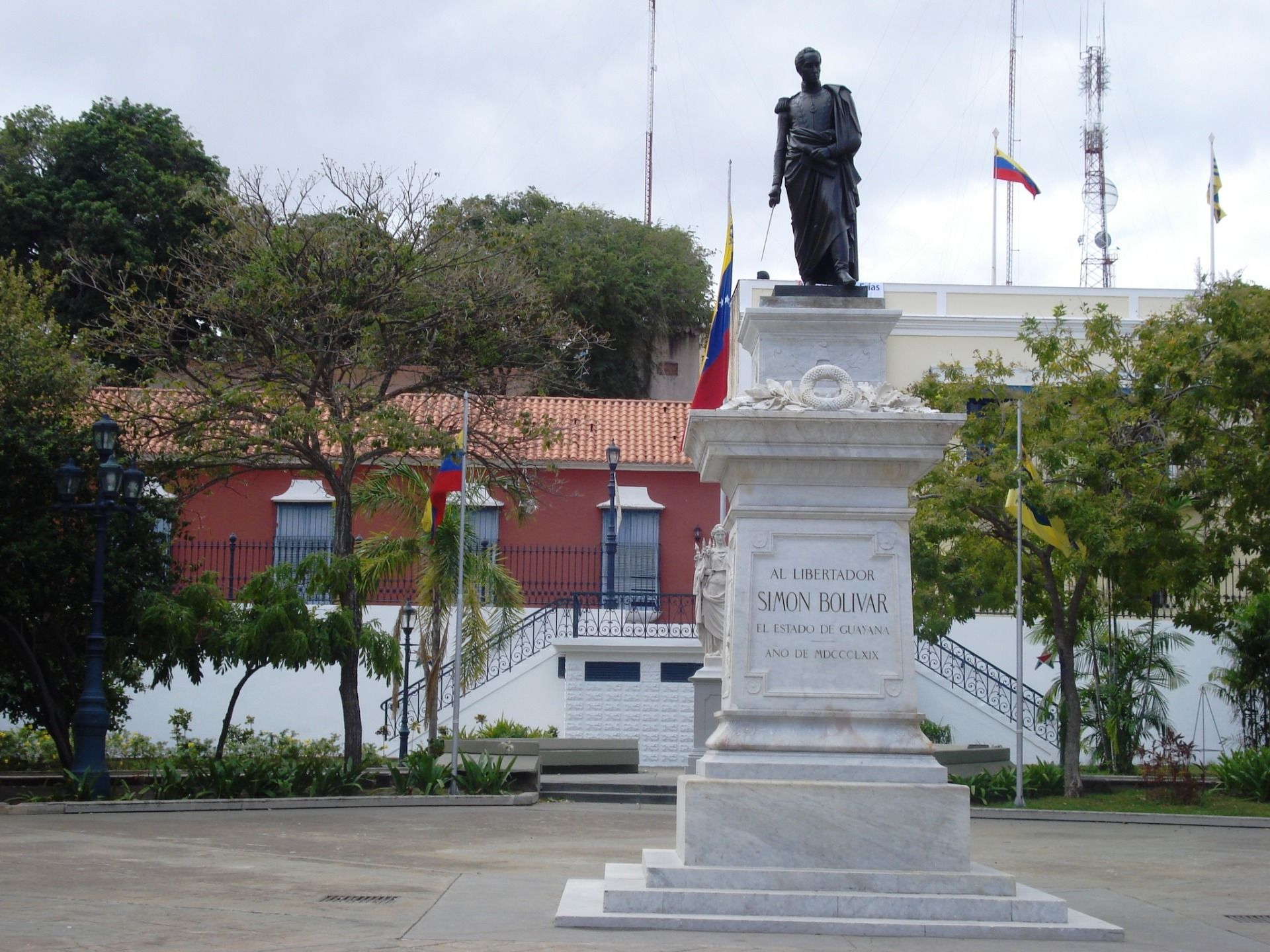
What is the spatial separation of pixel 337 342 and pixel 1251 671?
1546 centimetres

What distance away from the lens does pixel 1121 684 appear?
24484 mm

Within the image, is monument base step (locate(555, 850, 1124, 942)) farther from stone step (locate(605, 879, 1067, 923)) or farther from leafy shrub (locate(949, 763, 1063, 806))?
leafy shrub (locate(949, 763, 1063, 806))

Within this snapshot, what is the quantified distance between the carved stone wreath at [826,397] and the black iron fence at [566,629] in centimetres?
1691

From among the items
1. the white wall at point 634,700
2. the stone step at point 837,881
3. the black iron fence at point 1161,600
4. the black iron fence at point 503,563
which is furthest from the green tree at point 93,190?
the stone step at point 837,881

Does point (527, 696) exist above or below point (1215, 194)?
below

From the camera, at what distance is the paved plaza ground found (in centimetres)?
738

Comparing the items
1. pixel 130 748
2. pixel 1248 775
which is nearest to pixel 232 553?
pixel 130 748

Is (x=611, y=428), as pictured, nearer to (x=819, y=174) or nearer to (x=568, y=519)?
(x=568, y=519)

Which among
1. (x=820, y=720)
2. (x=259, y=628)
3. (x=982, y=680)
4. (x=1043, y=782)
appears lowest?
(x=1043, y=782)

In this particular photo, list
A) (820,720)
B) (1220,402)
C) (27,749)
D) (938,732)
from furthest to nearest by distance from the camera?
1. (938,732)
2. (27,749)
3. (1220,402)
4. (820,720)

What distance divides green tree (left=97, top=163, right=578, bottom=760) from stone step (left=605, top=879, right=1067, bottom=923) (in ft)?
39.8

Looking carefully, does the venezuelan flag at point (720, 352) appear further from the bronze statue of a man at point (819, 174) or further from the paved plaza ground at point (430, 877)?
the bronze statue of a man at point (819, 174)

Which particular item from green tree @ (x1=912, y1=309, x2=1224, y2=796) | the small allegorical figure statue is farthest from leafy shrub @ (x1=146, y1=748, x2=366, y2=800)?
green tree @ (x1=912, y1=309, x2=1224, y2=796)

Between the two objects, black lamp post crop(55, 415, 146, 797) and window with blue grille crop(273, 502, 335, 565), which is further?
window with blue grille crop(273, 502, 335, 565)
